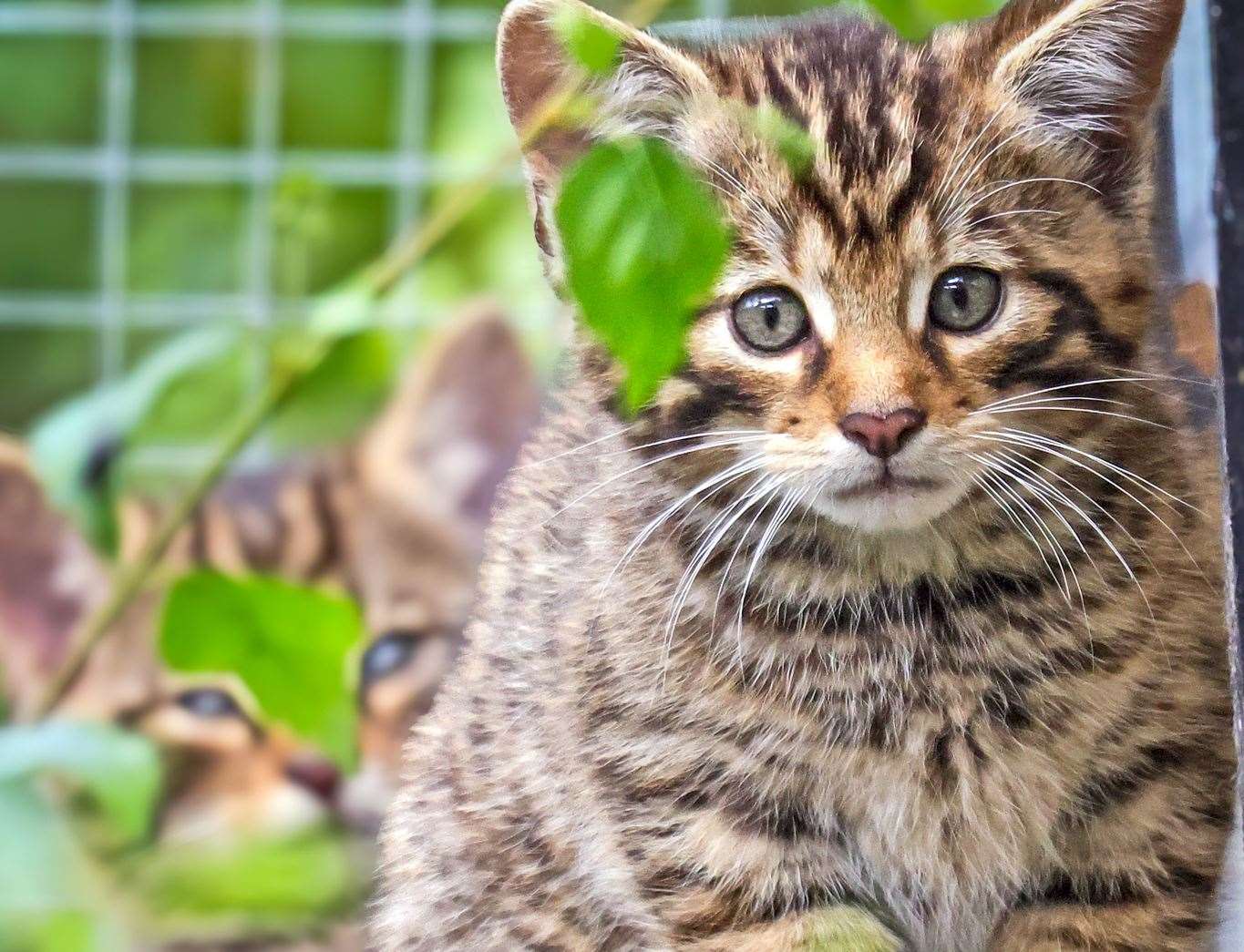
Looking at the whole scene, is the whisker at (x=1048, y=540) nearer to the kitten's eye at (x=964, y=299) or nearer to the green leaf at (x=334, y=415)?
the kitten's eye at (x=964, y=299)

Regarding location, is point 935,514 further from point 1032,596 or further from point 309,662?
point 309,662

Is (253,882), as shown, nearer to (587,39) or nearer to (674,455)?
(674,455)

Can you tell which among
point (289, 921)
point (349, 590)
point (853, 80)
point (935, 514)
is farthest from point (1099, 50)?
point (349, 590)

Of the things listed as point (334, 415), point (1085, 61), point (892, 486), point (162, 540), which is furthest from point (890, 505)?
point (334, 415)

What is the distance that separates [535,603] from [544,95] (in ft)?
1.42

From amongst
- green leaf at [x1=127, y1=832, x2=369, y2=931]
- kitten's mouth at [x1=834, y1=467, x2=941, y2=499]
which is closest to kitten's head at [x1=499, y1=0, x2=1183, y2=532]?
kitten's mouth at [x1=834, y1=467, x2=941, y2=499]

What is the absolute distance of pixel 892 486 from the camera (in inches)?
35.3

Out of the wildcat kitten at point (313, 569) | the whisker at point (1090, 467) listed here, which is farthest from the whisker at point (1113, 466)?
the wildcat kitten at point (313, 569)

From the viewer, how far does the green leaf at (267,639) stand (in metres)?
0.84

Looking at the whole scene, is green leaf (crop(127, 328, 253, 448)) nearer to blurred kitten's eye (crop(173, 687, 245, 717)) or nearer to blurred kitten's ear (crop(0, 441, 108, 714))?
blurred kitten's ear (crop(0, 441, 108, 714))

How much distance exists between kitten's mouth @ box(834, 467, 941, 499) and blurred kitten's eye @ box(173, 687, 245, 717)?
95 cm

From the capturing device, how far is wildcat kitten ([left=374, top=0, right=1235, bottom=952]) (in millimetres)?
880

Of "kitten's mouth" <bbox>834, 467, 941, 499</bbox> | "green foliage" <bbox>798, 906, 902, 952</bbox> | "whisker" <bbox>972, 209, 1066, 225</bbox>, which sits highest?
"whisker" <bbox>972, 209, 1066, 225</bbox>

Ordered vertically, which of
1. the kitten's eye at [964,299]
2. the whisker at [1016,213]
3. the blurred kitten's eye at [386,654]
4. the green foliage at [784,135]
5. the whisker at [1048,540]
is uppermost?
the green foliage at [784,135]
